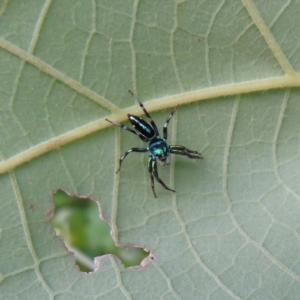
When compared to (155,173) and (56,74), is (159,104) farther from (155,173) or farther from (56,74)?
(56,74)

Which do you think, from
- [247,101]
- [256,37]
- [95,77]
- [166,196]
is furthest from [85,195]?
[256,37]

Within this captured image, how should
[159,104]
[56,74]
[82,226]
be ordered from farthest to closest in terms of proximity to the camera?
1. [82,226]
2. [159,104]
3. [56,74]

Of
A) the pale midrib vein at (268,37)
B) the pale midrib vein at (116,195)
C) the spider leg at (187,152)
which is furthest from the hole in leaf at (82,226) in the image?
the pale midrib vein at (268,37)

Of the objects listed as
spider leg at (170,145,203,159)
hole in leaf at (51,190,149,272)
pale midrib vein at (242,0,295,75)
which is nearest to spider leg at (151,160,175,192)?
spider leg at (170,145,203,159)

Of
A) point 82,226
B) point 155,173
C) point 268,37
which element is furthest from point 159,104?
point 82,226

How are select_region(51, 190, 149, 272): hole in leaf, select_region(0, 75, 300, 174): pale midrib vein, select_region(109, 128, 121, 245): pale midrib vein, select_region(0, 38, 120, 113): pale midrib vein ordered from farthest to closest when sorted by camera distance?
select_region(51, 190, 149, 272): hole in leaf, select_region(109, 128, 121, 245): pale midrib vein, select_region(0, 75, 300, 174): pale midrib vein, select_region(0, 38, 120, 113): pale midrib vein

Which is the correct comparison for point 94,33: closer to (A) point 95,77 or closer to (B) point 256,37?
(A) point 95,77

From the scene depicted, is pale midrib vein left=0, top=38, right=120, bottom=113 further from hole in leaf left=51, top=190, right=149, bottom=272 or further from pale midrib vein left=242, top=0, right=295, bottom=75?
hole in leaf left=51, top=190, right=149, bottom=272
